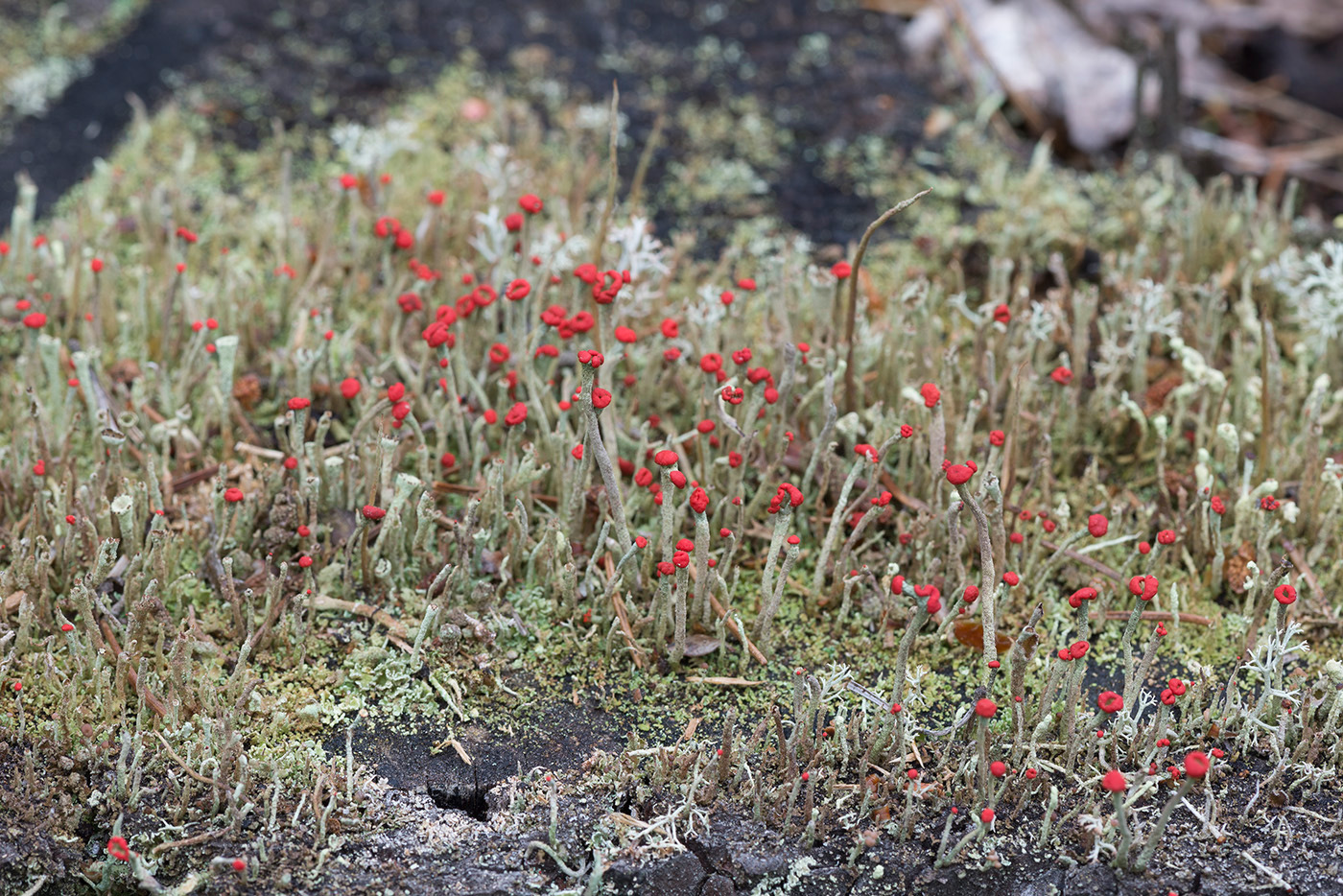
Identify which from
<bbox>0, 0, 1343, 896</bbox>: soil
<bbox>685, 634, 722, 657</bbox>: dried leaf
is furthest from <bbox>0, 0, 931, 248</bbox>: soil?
<bbox>685, 634, 722, 657</bbox>: dried leaf

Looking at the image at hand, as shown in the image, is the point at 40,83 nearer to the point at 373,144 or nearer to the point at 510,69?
the point at 373,144

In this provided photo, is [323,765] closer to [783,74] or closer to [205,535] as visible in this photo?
[205,535]

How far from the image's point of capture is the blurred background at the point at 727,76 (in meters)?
4.67

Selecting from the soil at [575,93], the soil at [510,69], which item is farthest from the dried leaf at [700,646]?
the soil at [510,69]

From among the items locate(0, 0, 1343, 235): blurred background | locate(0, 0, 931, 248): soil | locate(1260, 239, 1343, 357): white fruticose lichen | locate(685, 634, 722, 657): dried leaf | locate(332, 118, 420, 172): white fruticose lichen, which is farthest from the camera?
locate(0, 0, 1343, 235): blurred background

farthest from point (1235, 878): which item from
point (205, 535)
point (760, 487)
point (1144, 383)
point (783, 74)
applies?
point (783, 74)

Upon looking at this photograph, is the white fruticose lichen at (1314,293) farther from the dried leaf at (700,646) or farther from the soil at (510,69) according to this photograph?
the dried leaf at (700,646)

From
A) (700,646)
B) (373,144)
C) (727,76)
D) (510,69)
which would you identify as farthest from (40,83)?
(700,646)

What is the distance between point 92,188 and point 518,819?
2995 millimetres

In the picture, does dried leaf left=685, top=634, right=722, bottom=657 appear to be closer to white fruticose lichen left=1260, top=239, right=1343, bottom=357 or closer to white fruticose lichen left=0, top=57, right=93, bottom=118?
white fruticose lichen left=1260, top=239, right=1343, bottom=357

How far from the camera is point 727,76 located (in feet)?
16.7

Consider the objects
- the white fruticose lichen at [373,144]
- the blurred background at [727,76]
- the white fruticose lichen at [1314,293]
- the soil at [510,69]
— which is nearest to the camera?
the white fruticose lichen at [1314,293]

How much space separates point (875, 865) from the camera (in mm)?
2367

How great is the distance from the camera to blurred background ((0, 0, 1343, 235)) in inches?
184
